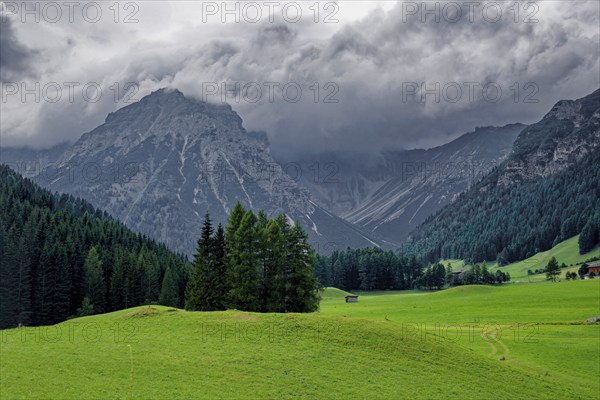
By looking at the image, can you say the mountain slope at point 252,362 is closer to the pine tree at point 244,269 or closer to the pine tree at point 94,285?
the pine tree at point 244,269

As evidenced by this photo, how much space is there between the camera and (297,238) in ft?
256

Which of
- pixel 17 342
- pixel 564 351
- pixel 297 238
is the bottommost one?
pixel 564 351

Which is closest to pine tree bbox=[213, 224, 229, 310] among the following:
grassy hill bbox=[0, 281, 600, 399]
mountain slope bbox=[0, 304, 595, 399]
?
grassy hill bbox=[0, 281, 600, 399]

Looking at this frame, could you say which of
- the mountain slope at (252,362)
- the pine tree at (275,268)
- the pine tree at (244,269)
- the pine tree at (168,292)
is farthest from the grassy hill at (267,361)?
the pine tree at (168,292)

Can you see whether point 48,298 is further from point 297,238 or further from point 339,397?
point 339,397

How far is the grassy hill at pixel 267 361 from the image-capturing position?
36.8 metres

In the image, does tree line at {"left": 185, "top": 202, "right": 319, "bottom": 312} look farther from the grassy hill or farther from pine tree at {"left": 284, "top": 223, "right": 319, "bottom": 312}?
the grassy hill

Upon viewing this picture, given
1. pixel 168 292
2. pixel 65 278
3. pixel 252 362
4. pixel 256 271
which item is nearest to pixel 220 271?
pixel 256 271

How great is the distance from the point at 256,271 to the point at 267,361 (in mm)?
30610

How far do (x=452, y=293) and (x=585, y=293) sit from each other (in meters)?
40.1

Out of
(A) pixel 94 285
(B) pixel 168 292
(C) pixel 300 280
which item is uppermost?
(A) pixel 94 285

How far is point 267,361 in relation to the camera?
44.2 m

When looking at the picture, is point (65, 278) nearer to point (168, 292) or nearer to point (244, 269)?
point (168, 292)

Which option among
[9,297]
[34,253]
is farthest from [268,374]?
[34,253]
